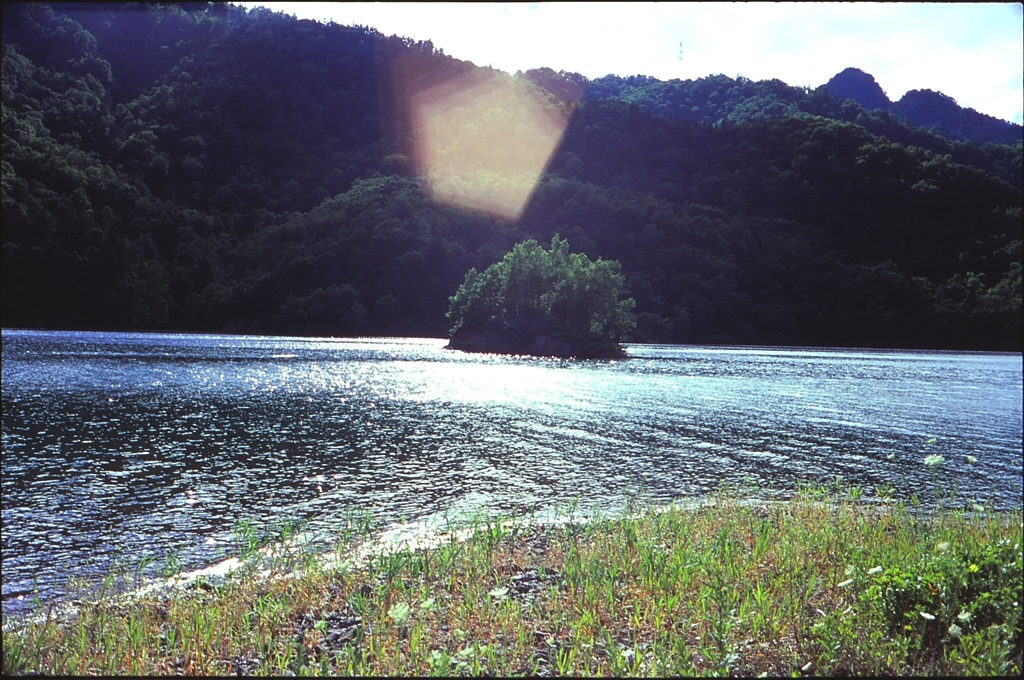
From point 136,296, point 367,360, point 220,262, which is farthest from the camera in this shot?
point 220,262

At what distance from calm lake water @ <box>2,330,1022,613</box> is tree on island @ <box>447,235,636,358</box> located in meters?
47.5

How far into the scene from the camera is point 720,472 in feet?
99.8

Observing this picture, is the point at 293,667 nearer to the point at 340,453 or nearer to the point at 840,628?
the point at 840,628

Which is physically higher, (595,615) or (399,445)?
(595,615)

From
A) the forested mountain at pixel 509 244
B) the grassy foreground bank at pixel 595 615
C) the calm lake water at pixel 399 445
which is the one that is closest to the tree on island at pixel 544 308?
the forested mountain at pixel 509 244

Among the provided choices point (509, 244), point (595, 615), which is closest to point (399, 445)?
point (595, 615)

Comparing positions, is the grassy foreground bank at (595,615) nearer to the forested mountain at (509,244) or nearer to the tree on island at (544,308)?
the tree on island at (544,308)

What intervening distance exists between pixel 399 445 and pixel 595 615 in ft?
86.5

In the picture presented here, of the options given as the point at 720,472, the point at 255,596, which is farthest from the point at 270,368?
the point at 255,596

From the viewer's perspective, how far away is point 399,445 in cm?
3544

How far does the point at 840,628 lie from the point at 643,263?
185 m

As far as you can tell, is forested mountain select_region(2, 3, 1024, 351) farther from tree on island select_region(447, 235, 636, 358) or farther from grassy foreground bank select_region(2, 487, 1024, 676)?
grassy foreground bank select_region(2, 487, 1024, 676)

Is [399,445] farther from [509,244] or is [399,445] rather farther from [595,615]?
[509,244]

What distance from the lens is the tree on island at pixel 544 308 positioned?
410 feet
